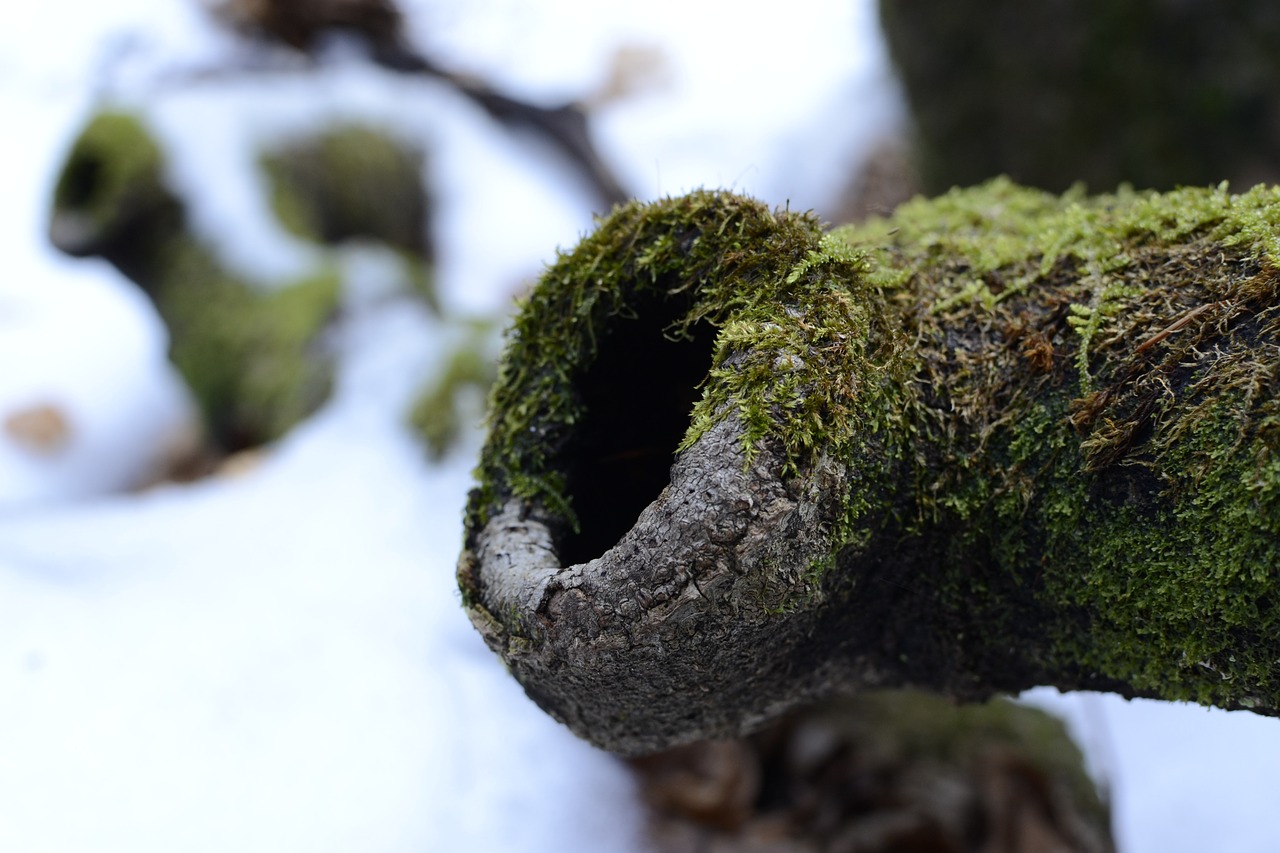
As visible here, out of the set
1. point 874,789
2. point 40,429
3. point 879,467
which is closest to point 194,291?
point 40,429

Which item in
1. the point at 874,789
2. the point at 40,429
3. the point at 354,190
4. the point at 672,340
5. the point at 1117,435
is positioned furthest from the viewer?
the point at 354,190

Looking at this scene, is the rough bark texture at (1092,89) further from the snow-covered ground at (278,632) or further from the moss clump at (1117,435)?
the moss clump at (1117,435)

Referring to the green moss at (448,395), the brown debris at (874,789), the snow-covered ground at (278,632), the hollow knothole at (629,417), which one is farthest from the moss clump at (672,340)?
the green moss at (448,395)

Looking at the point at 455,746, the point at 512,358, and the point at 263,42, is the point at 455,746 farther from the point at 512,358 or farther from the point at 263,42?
the point at 263,42

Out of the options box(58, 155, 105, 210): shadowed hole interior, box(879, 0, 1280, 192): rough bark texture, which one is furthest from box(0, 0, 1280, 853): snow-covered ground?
box(879, 0, 1280, 192): rough bark texture

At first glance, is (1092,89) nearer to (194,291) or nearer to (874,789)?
Answer: (874,789)

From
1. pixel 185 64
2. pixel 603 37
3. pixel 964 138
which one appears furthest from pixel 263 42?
pixel 964 138

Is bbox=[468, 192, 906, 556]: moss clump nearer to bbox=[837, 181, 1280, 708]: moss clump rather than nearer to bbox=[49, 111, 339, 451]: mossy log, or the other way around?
bbox=[837, 181, 1280, 708]: moss clump
